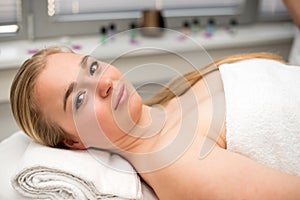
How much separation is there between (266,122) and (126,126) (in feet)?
1.15

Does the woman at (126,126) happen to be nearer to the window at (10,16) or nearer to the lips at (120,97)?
the lips at (120,97)

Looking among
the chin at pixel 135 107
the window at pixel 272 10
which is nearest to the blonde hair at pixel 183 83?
the chin at pixel 135 107

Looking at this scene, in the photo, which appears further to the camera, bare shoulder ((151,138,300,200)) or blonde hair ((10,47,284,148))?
blonde hair ((10,47,284,148))

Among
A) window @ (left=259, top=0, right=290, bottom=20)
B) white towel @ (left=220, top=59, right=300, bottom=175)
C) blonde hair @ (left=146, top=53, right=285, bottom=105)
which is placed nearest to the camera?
white towel @ (left=220, top=59, right=300, bottom=175)

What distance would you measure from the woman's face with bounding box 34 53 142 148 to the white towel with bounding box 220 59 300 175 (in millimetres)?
250

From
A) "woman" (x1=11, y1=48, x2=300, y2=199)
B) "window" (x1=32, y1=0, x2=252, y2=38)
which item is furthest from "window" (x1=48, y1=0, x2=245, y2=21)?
"woman" (x1=11, y1=48, x2=300, y2=199)

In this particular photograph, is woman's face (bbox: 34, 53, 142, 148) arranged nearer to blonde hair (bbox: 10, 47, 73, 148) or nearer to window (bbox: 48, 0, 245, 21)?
blonde hair (bbox: 10, 47, 73, 148)

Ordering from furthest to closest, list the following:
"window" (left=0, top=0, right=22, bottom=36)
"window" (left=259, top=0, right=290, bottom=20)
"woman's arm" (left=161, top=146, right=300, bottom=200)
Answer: "window" (left=259, top=0, right=290, bottom=20) < "window" (left=0, top=0, right=22, bottom=36) < "woman's arm" (left=161, top=146, right=300, bottom=200)

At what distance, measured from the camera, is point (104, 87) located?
1.10 metres

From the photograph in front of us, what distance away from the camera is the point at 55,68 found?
114cm

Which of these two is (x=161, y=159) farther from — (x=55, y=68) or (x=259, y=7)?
(x=259, y=7)

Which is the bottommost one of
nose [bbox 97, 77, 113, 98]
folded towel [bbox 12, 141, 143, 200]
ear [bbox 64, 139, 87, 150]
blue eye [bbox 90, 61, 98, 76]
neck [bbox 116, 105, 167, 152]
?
folded towel [bbox 12, 141, 143, 200]

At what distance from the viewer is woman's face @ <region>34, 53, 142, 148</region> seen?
1105mm

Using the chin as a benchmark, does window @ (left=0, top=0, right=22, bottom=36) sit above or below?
above
